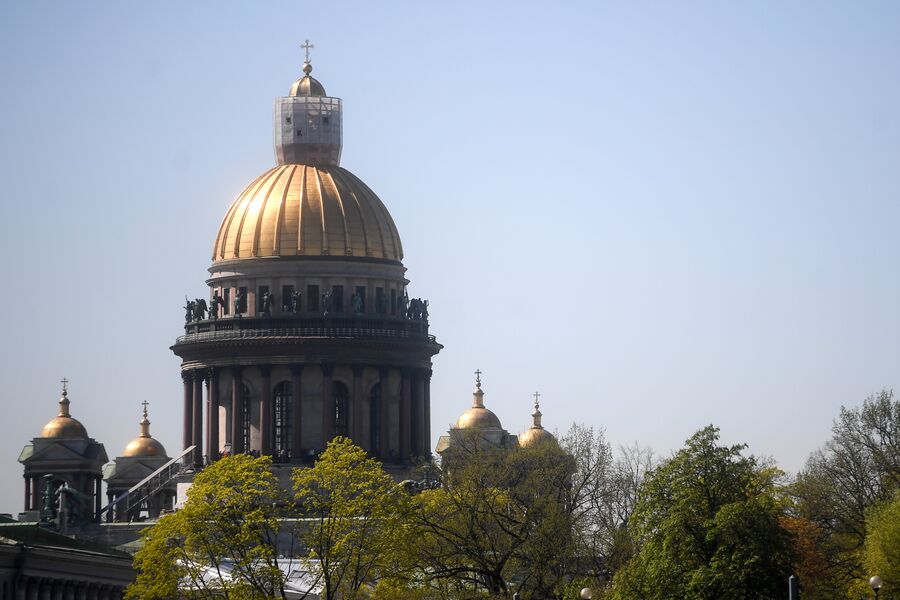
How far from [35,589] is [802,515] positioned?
38624mm

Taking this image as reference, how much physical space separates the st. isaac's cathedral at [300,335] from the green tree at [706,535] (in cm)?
5868

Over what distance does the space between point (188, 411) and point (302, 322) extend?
935 cm

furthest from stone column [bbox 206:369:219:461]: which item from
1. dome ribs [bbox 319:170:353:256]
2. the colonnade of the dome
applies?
dome ribs [bbox 319:170:353:256]

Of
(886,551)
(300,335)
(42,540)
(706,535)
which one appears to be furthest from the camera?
(300,335)

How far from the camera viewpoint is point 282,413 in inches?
7141

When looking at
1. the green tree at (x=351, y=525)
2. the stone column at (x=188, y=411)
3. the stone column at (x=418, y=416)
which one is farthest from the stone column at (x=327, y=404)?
the green tree at (x=351, y=525)

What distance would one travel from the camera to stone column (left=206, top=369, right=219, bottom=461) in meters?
182

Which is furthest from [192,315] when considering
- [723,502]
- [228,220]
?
[723,502]

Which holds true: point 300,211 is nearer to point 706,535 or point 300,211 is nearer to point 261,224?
point 261,224

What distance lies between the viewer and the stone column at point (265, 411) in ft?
589

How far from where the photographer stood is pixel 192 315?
600 ft

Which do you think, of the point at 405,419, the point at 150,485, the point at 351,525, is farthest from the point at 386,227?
the point at 351,525

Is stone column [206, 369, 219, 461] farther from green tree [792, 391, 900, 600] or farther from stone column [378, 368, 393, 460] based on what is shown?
green tree [792, 391, 900, 600]

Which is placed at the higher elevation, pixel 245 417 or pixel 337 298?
pixel 337 298
